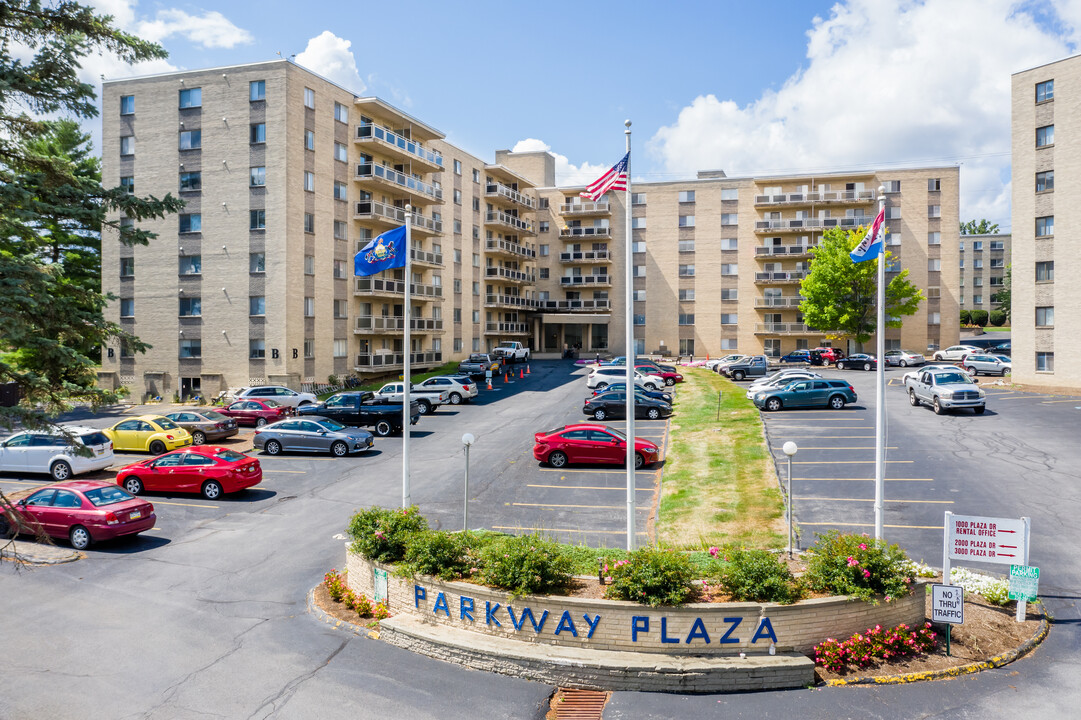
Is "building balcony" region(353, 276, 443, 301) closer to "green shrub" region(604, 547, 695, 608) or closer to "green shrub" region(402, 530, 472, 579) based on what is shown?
"green shrub" region(402, 530, 472, 579)

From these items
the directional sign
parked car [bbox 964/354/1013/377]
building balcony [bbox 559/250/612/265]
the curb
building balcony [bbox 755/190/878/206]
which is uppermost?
building balcony [bbox 755/190/878/206]

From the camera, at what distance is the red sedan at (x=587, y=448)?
24.8 metres

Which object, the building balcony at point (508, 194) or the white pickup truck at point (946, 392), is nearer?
the white pickup truck at point (946, 392)

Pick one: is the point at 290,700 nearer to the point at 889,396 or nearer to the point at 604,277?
the point at 889,396

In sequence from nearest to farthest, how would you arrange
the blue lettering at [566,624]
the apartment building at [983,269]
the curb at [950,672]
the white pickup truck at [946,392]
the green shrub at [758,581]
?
the curb at [950,672] < the green shrub at [758,581] < the blue lettering at [566,624] < the white pickup truck at [946,392] < the apartment building at [983,269]

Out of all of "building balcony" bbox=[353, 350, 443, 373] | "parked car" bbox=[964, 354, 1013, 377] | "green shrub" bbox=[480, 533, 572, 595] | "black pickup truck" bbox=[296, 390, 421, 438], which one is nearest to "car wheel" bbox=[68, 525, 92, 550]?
"green shrub" bbox=[480, 533, 572, 595]

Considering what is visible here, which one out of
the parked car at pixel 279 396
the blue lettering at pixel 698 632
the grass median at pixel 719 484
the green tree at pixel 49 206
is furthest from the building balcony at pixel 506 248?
the blue lettering at pixel 698 632

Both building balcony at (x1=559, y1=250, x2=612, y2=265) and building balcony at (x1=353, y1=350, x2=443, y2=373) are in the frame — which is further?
building balcony at (x1=559, y1=250, x2=612, y2=265)

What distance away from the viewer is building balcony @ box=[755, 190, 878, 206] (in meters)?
65.8

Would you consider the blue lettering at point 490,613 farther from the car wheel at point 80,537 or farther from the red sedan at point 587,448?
the red sedan at point 587,448

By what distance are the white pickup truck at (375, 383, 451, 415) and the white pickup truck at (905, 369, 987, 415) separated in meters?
25.0

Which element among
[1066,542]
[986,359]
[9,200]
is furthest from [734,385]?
[9,200]

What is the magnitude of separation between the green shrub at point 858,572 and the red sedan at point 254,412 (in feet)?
97.7

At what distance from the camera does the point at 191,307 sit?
146 feet
